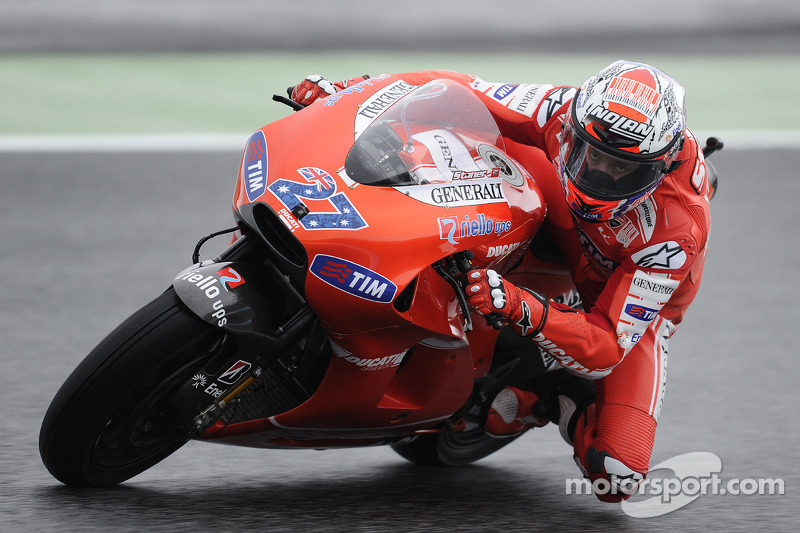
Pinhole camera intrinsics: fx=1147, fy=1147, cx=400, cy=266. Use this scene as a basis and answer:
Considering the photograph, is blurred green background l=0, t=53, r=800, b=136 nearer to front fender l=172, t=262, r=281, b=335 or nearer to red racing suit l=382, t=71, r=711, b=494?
red racing suit l=382, t=71, r=711, b=494

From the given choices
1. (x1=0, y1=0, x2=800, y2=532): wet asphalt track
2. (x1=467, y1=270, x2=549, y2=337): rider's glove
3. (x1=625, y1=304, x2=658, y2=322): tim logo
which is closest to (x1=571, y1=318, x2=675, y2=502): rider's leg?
(x1=0, y1=0, x2=800, y2=532): wet asphalt track

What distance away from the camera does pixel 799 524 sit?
366 cm

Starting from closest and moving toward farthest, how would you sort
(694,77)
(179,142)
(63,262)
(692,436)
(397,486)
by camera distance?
(397,486) < (692,436) < (63,262) < (179,142) < (694,77)

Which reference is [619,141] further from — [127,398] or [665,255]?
[127,398]

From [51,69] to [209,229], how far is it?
3346 mm

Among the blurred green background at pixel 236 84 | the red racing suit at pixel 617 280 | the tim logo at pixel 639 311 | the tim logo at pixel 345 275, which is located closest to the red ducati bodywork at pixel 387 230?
the tim logo at pixel 345 275

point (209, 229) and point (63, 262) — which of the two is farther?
point (209, 229)

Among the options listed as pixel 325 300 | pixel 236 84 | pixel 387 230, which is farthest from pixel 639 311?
pixel 236 84

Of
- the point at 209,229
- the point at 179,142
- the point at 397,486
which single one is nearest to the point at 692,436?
the point at 397,486

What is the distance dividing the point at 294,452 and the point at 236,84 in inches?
220

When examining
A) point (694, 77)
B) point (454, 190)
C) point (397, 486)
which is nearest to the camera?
point (454, 190)

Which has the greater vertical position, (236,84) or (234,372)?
(234,372)

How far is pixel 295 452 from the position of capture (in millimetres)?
4211

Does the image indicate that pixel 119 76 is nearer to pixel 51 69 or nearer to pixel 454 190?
pixel 51 69
